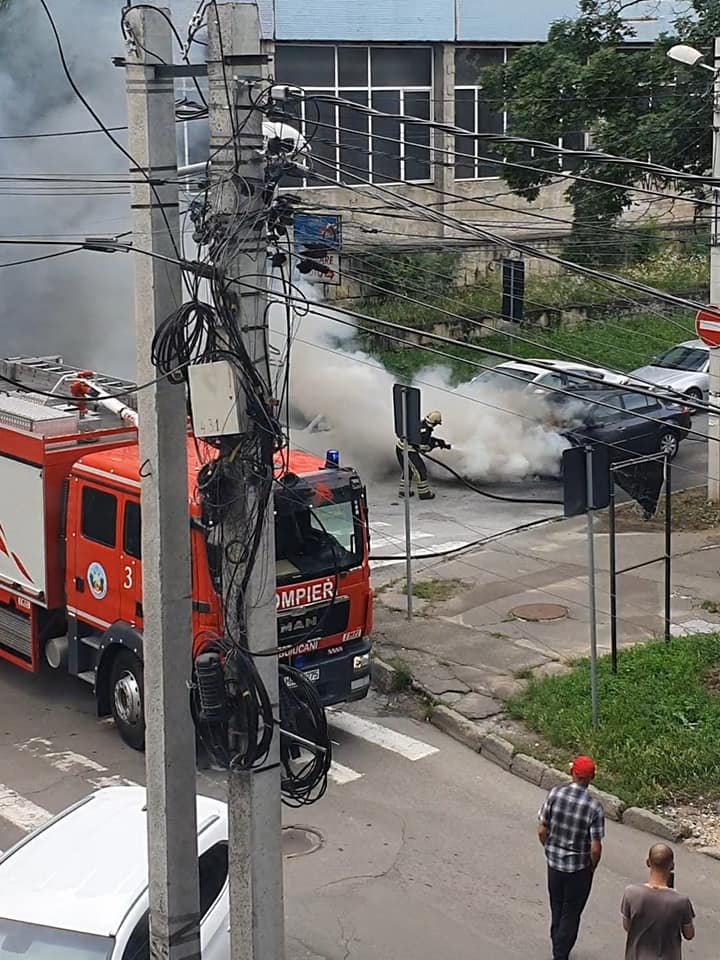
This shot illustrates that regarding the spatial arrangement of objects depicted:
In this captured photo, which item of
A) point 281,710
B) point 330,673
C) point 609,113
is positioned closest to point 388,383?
point 609,113

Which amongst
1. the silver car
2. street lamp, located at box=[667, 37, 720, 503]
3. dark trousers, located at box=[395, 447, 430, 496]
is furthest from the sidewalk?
the silver car

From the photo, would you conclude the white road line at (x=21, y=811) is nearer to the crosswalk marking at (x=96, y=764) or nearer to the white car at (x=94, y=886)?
the crosswalk marking at (x=96, y=764)

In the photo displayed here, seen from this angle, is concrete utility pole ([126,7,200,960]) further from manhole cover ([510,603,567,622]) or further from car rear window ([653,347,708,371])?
car rear window ([653,347,708,371])

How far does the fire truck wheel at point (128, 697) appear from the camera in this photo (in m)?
12.2

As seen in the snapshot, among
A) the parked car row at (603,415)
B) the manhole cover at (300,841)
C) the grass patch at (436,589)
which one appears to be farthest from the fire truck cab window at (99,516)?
the parked car row at (603,415)

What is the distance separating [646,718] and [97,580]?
4.88 metres

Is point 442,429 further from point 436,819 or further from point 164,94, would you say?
point 164,94

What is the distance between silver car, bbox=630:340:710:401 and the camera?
24.6 metres

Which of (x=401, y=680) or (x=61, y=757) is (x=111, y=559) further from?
(x=401, y=680)

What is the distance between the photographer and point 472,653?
555 inches

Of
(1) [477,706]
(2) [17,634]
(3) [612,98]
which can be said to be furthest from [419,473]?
(2) [17,634]

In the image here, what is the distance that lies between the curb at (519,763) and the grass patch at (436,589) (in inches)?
86.5

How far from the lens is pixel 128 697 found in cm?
1226

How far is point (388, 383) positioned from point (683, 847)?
13.9m
